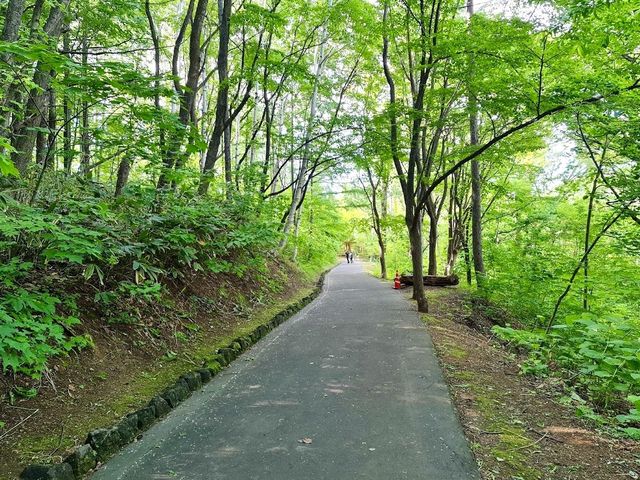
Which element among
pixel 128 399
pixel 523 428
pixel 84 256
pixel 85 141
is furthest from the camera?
pixel 85 141

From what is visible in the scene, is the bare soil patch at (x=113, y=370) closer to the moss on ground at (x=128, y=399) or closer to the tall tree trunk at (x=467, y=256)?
the moss on ground at (x=128, y=399)

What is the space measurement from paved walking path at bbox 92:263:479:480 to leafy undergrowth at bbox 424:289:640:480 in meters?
0.20

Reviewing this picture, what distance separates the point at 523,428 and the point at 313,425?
1922 millimetres

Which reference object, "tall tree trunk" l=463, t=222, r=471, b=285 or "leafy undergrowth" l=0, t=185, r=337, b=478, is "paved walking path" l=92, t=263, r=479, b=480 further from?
"tall tree trunk" l=463, t=222, r=471, b=285

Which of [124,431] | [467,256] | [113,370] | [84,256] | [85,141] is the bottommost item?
[124,431]

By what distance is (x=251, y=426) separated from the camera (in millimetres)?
3438

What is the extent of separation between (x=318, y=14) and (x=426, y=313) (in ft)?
31.1

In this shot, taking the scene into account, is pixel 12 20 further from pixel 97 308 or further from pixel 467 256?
pixel 467 256

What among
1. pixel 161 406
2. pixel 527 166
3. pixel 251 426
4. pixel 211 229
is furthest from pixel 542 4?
pixel 527 166

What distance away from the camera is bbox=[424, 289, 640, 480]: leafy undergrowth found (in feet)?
9.30

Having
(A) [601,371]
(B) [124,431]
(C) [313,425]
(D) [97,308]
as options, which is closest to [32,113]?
(D) [97,308]

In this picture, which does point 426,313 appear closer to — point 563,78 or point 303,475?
point 563,78

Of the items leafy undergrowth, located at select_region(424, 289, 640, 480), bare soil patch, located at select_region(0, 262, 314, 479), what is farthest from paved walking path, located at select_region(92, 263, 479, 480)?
bare soil patch, located at select_region(0, 262, 314, 479)

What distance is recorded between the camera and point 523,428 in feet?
11.4
